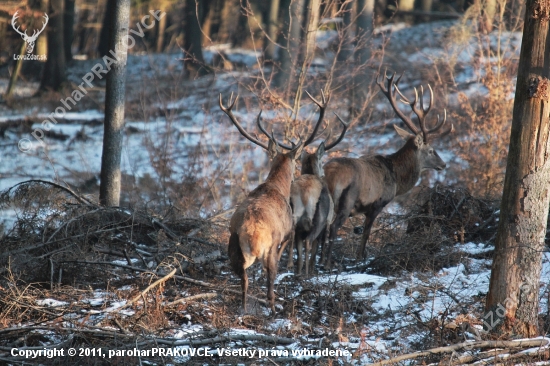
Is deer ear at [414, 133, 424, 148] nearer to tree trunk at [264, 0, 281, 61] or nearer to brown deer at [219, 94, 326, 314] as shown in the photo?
brown deer at [219, 94, 326, 314]

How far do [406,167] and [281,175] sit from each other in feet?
11.1

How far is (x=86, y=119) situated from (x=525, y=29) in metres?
17.2

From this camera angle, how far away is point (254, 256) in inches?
247

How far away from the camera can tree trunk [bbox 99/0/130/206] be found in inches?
383

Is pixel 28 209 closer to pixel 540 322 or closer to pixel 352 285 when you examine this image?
pixel 352 285

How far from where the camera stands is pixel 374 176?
31.9 ft

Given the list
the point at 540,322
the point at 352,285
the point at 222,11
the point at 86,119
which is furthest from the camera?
the point at 222,11

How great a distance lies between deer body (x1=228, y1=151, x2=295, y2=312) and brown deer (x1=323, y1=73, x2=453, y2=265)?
218cm

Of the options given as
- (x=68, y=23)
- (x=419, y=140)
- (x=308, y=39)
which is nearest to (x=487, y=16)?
(x=308, y=39)

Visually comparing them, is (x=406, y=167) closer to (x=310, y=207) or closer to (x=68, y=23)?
(x=310, y=207)

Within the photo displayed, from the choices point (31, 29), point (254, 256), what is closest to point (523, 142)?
point (254, 256)

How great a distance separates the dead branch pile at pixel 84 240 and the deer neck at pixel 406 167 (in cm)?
326

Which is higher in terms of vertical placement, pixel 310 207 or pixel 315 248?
pixel 310 207

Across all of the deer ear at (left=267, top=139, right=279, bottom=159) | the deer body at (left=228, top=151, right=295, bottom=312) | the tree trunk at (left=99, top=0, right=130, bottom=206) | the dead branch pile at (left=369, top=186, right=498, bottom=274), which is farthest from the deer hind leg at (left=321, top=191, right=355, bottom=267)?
the tree trunk at (left=99, top=0, right=130, bottom=206)
